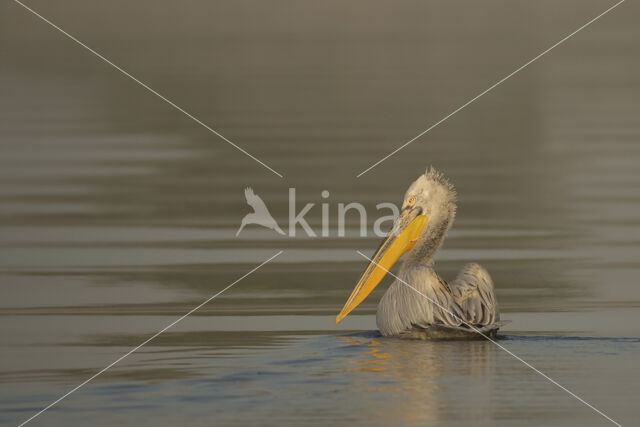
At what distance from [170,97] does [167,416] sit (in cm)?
1307

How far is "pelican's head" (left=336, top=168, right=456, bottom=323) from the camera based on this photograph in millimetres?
10688

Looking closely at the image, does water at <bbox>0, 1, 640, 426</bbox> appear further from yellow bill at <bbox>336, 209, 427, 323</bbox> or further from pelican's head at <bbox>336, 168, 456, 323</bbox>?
pelican's head at <bbox>336, 168, 456, 323</bbox>

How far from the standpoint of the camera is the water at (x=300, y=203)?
7.80 metres

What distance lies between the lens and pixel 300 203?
13641 millimetres

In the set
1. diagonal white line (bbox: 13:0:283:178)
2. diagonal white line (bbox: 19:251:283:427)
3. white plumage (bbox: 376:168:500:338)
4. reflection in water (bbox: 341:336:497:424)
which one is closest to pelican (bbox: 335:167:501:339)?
white plumage (bbox: 376:168:500:338)

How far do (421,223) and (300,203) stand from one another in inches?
121

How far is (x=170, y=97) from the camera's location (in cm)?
1991

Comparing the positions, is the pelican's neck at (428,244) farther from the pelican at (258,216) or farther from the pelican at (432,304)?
the pelican at (258,216)

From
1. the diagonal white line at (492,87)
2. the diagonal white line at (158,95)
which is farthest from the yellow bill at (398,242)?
the diagonal white line at (158,95)

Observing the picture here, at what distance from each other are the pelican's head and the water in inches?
18.0

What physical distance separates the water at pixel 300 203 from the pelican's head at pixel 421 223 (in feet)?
1.50

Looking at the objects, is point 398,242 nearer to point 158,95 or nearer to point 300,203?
point 300,203

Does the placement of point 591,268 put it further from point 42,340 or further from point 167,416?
point 167,416

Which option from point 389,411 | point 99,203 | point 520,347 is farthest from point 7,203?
point 389,411
